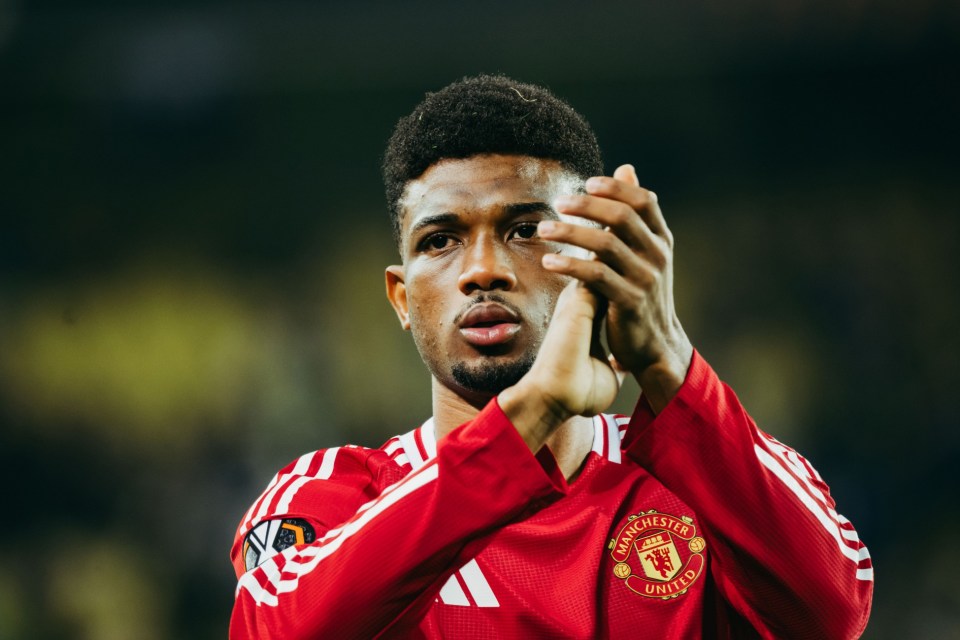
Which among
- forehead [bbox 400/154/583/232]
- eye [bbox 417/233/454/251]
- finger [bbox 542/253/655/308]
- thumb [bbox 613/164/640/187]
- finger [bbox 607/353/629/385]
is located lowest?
finger [bbox 607/353/629/385]

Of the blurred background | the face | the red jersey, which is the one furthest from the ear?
the blurred background

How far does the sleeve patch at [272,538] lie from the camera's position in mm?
1741

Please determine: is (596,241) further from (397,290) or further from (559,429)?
(397,290)

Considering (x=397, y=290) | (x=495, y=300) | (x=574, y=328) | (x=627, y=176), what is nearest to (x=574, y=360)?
(x=574, y=328)

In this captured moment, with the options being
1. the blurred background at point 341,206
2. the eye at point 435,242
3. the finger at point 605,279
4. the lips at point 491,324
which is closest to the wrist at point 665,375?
the finger at point 605,279

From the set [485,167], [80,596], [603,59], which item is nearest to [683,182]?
[603,59]

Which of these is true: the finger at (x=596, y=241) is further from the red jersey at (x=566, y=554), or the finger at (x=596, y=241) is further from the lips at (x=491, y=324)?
the lips at (x=491, y=324)

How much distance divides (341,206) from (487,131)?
3.07 m

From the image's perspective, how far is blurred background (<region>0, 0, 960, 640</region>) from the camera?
456 centimetres

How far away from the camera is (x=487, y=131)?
1965 millimetres

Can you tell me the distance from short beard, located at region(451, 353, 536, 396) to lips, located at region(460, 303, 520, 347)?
5 cm

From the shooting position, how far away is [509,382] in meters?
1.83

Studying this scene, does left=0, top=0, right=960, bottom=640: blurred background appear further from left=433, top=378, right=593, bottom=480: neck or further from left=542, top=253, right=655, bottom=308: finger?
left=542, top=253, right=655, bottom=308: finger

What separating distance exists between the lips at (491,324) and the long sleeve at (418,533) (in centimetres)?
38
